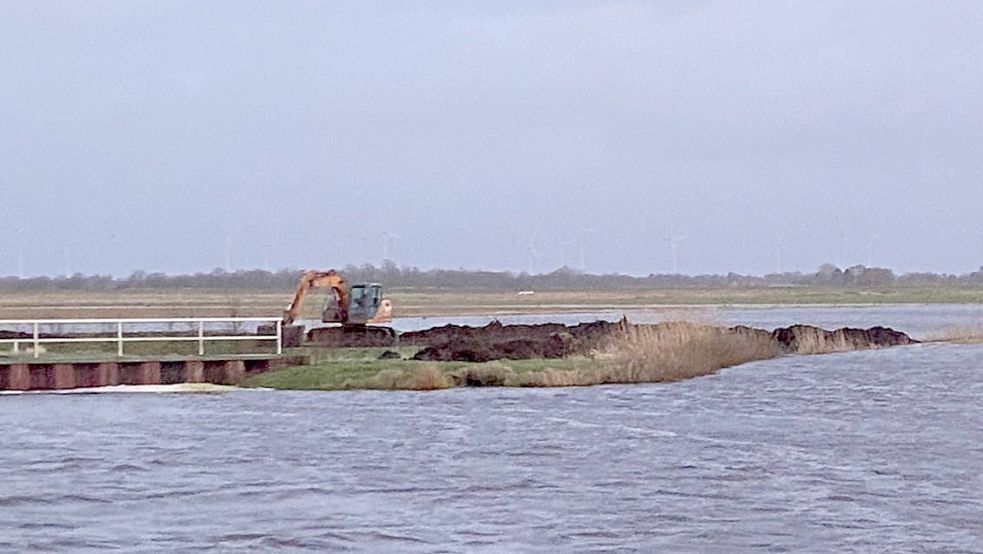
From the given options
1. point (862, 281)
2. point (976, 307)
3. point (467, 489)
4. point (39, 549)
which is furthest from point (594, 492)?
point (862, 281)

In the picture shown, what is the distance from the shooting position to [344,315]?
174 ft

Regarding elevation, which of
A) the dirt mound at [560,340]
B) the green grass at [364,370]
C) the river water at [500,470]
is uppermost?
the dirt mound at [560,340]

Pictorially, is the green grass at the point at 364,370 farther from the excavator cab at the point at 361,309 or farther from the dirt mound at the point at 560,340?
the excavator cab at the point at 361,309

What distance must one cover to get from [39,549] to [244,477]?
648 centimetres

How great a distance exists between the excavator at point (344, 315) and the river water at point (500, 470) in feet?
31.2

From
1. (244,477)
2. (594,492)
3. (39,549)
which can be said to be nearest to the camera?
(39,549)

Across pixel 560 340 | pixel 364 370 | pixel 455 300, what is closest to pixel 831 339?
pixel 560 340

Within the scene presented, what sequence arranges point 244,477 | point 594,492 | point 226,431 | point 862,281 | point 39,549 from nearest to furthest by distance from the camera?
1. point 39,549
2. point 594,492
3. point 244,477
4. point 226,431
5. point 862,281

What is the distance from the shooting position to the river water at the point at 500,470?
68.4 feet

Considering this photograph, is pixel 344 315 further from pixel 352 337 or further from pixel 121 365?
pixel 121 365

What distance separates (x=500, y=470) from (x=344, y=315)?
26.7 m

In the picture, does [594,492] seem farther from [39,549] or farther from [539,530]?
[39,549]

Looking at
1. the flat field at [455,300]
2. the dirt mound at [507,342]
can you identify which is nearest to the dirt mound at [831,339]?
the dirt mound at [507,342]

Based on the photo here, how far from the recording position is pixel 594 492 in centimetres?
2450
